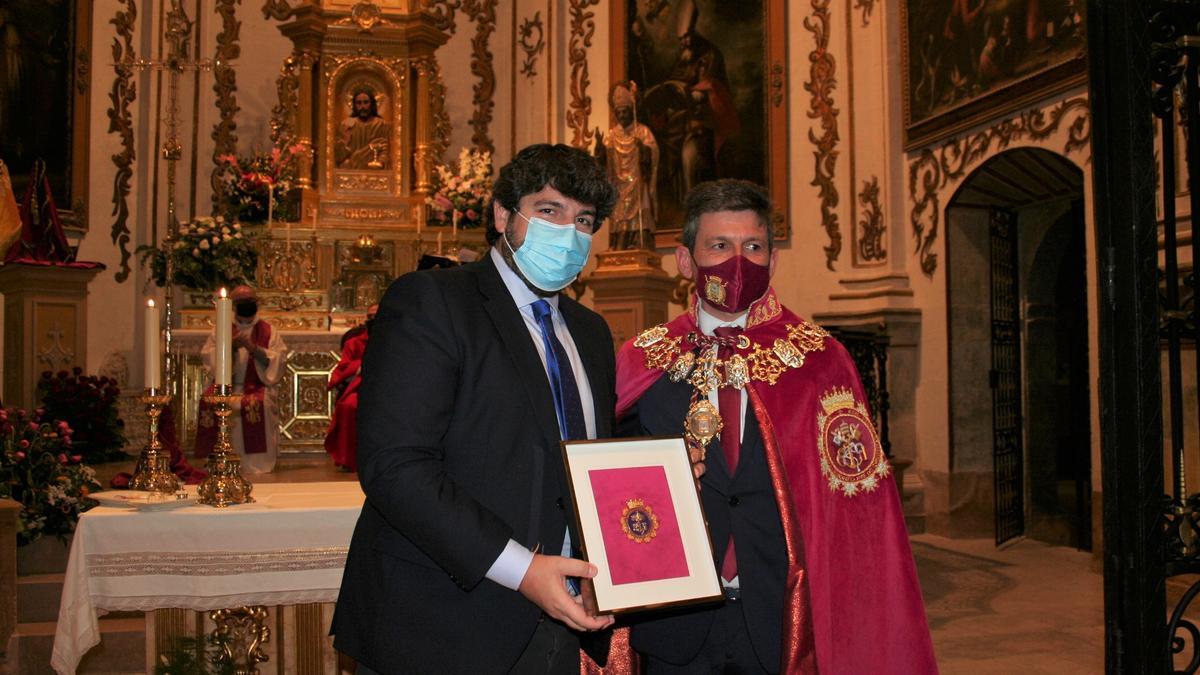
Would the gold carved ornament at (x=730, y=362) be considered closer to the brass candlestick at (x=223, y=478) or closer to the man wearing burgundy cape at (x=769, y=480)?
the man wearing burgundy cape at (x=769, y=480)

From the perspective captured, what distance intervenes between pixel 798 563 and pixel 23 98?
1044 cm

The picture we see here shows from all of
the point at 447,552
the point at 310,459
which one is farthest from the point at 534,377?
the point at 310,459

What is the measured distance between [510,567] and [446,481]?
8.0 inches

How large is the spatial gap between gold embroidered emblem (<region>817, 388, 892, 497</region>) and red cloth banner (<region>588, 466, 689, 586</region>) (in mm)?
667

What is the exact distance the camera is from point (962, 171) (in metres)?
8.87

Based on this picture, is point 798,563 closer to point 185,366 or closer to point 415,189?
point 185,366

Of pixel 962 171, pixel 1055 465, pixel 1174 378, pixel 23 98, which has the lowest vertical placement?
pixel 1055 465

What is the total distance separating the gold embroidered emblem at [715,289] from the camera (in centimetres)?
266

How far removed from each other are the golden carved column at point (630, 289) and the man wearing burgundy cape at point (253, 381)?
11.2ft

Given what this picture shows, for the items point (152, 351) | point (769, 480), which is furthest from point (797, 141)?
point (769, 480)

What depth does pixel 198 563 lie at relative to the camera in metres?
A: 3.51

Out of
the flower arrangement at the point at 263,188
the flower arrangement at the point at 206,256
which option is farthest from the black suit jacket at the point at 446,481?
the flower arrangement at the point at 263,188

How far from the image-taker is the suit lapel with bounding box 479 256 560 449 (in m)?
2.11

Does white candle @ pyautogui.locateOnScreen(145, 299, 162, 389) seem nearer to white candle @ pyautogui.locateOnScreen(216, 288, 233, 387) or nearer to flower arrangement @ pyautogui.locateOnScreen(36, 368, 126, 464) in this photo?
white candle @ pyautogui.locateOnScreen(216, 288, 233, 387)
